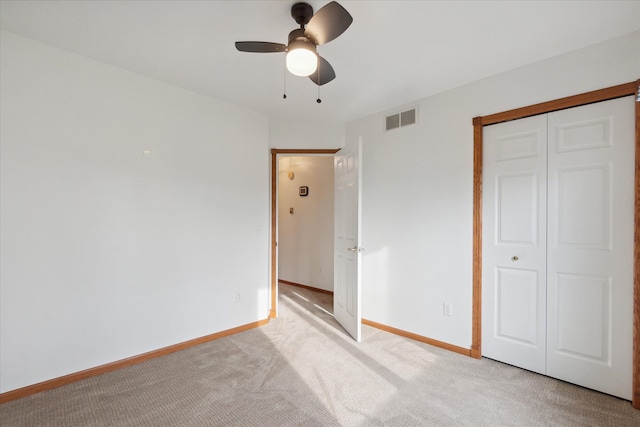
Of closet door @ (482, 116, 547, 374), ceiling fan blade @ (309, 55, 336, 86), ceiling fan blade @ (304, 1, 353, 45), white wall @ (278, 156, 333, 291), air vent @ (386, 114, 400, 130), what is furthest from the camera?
white wall @ (278, 156, 333, 291)

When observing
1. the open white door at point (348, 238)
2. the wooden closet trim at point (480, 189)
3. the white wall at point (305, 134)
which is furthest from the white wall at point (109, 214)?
the wooden closet trim at point (480, 189)

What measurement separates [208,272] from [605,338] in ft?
10.7

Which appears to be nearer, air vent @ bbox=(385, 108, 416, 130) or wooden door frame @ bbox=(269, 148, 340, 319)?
air vent @ bbox=(385, 108, 416, 130)

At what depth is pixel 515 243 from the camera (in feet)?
8.16

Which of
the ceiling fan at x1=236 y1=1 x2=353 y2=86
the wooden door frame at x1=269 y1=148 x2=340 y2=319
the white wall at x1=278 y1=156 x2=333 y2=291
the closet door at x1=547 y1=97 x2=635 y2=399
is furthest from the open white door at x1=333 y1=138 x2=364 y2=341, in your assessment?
the closet door at x1=547 y1=97 x2=635 y2=399

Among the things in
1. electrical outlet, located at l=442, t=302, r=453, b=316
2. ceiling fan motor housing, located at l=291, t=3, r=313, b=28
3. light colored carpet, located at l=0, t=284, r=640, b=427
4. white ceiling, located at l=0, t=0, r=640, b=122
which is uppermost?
white ceiling, located at l=0, t=0, r=640, b=122

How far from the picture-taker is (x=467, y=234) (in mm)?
2725

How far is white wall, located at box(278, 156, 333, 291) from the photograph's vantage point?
4973 millimetres

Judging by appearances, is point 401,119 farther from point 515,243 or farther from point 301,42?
point 301,42

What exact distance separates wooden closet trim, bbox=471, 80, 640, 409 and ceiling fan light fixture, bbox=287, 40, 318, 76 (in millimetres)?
1744

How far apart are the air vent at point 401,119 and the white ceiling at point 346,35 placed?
37 cm

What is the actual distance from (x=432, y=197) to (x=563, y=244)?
1.07 m

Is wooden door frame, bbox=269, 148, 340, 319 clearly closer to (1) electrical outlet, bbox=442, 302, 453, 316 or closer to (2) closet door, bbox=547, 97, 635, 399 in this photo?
(1) electrical outlet, bbox=442, 302, 453, 316

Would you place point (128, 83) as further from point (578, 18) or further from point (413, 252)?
point (578, 18)
